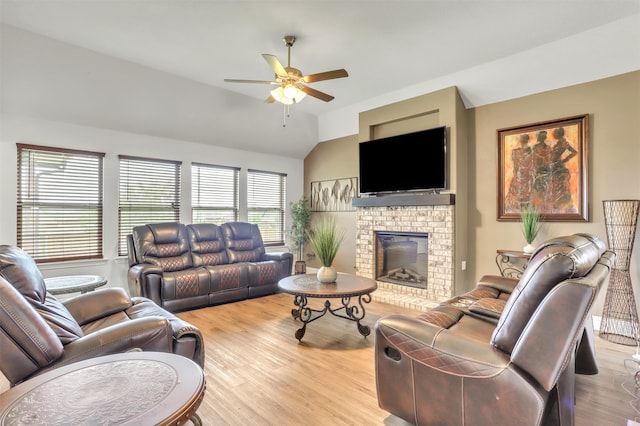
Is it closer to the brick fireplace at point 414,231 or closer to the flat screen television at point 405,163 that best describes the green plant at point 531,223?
the brick fireplace at point 414,231

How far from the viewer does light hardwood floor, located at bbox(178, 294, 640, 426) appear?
1940mm

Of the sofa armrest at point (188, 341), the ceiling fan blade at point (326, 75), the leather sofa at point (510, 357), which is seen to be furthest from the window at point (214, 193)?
the leather sofa at point (510, 357)

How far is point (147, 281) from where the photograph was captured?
379 centimetres

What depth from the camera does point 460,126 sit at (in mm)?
4367

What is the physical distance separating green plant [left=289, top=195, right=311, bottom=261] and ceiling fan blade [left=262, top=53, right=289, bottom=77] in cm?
374

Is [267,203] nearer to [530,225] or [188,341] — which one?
[530,225]

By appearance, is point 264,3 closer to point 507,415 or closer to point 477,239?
point 507,415

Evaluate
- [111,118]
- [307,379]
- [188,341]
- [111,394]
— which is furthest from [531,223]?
[111,118]

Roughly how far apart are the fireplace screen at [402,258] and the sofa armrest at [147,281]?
3.21 m

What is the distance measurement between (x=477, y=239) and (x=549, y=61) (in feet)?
7.65

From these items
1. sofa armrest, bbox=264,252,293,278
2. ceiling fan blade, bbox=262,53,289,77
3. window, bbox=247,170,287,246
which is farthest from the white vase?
window, bbox=247,170,287,246

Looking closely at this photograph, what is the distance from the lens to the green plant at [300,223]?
659 cm

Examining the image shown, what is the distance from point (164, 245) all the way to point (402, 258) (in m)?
3.59

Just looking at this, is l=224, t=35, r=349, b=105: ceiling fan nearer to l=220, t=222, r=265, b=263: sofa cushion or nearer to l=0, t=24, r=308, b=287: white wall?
l=0, t=24, r=308, b=287: white wall
